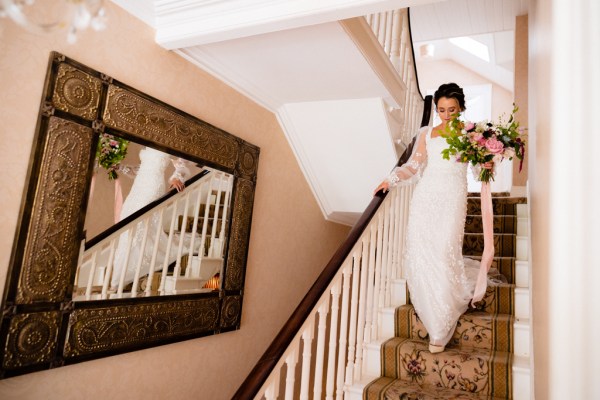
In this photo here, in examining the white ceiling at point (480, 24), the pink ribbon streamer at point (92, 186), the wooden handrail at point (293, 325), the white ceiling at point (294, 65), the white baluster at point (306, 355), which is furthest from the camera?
the white ceiling at point (480, 24)

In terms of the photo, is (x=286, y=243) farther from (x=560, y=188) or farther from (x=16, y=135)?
(x=560, y=188)

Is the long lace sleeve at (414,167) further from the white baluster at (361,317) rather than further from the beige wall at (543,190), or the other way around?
the beige wall at (543,190)

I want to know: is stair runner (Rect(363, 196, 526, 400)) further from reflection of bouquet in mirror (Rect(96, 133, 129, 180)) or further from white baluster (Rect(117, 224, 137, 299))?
reflection of bouquet in mirror (Rect(96, 133, 129, 180))

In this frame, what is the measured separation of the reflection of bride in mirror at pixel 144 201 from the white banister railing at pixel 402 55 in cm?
177

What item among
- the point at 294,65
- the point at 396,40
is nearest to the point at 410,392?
the point at 294,65

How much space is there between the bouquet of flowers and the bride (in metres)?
0.07

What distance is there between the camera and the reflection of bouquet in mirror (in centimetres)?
204

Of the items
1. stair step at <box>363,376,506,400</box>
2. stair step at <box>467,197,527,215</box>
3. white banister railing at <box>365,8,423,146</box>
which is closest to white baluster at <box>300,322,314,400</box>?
stair step at <box>363,376,506,400</box>

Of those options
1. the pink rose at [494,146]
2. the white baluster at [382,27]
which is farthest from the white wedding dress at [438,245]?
the white baluster at [382,27]

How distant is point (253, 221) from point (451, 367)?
1.78m

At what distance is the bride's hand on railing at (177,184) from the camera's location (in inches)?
97.7

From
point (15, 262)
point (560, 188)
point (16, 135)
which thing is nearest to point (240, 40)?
point (16, 135)

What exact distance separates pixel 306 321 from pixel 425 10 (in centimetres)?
520

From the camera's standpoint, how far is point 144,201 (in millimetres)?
2316
